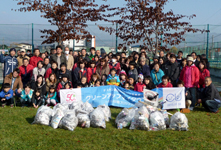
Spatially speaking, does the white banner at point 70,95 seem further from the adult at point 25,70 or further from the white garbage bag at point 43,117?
the adult at point 25,70

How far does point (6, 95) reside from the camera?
837 centimetres

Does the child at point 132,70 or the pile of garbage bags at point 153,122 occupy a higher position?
the child at point 132,70

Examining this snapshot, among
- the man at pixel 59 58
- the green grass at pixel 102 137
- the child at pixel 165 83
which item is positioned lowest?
the green grass at pixel 102 137

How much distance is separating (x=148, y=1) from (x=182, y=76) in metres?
4.37

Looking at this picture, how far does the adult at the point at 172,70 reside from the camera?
9133mm

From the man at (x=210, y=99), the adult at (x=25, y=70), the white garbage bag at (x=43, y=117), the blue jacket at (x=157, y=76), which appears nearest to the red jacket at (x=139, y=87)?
the blue jacket at (x=157, y=76)

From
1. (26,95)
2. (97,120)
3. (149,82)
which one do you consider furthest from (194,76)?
(26,95)

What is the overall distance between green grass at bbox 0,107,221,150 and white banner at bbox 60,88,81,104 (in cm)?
176

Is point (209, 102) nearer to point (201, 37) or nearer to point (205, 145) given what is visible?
point (205, 145)

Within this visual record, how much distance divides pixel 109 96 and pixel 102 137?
320cm

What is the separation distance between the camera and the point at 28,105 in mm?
8523

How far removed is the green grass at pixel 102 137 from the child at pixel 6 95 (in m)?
1.82

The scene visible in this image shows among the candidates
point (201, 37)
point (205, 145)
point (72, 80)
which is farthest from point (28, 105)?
point (201, 37)

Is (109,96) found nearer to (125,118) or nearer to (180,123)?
(125,118)
